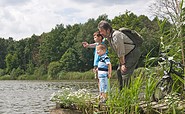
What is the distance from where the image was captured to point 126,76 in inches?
231

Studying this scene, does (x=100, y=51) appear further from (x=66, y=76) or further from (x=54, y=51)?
(x=54, y=51)

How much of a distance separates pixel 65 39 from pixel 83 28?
8011mm

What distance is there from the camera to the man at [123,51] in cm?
567

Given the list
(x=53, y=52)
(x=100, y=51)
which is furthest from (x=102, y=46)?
(x=53, y=52)

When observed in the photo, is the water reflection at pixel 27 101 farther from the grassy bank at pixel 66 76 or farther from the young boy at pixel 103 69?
the grassy bank at pixel 66 76

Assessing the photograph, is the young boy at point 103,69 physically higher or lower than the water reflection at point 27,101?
higher

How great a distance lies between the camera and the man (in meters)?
5.67

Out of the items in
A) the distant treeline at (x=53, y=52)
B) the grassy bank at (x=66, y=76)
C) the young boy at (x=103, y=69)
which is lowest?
the grassy bank at (x=66, y=76)

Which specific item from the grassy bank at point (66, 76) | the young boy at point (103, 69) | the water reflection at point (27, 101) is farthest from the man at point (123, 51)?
the grassy bank at point (66, 76)

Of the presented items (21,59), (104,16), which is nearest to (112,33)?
(104,16)

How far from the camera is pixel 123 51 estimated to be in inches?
223

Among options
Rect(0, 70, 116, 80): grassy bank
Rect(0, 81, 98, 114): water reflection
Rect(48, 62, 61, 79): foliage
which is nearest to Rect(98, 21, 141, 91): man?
Rect(0, 81, 98, 114): water reflection

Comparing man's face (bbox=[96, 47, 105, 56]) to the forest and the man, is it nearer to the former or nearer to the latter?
the man

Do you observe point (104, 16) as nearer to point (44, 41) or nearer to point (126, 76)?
point (44, 41)
